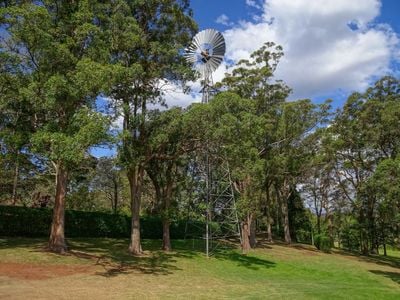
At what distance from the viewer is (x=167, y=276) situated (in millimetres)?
16750

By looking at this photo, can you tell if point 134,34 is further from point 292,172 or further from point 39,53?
point 292,172

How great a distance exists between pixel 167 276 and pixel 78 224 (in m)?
12.2

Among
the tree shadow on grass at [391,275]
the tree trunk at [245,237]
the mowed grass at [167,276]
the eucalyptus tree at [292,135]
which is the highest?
the eucalyptus tree at [292,135]

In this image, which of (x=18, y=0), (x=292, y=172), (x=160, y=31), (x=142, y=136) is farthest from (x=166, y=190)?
(x=292, y=172)

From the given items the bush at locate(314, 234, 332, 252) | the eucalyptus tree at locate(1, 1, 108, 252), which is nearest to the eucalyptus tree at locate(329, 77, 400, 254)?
the bush at locate(314, 234, 332, 252)

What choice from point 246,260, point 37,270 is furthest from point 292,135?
point 37,270

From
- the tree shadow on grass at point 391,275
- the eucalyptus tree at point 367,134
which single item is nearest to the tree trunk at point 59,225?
the tree shadow on grass at point 391,275

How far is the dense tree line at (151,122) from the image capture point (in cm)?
1584

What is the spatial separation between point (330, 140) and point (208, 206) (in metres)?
14.3

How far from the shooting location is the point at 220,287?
1538 cm

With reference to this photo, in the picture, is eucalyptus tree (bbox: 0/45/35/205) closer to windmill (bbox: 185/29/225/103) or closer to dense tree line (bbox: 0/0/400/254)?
dense tree line (bbox: 0/0/400/254)

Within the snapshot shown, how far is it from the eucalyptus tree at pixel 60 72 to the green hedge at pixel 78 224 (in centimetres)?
598

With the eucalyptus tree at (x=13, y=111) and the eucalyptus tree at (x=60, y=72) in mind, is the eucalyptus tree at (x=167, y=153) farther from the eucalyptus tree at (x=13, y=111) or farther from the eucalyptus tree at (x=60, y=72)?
the eucalyptus tree at (x=13, y=111)

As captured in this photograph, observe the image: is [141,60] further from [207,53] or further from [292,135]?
[292,135]
